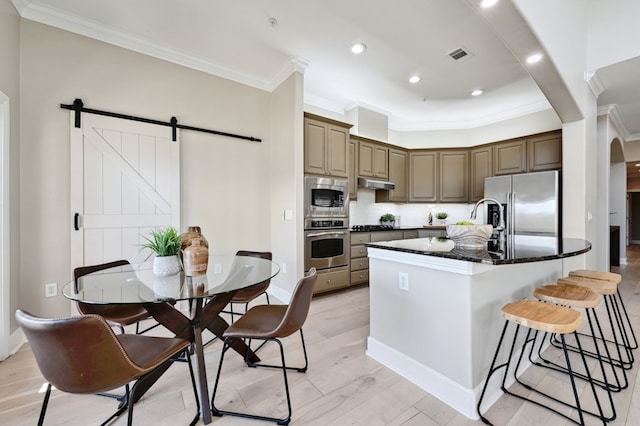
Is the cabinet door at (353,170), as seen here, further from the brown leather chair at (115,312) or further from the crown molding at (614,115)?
the crown molding at (614,115)

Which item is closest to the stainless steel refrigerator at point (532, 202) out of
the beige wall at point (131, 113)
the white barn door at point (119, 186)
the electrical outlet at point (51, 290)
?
the beige wall at point (131, 113)

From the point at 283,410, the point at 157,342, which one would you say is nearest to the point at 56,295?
the point at 157,342

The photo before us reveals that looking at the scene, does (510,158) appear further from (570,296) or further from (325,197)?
(570,296)

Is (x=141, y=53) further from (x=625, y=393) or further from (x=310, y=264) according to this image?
(x=625, y=393)

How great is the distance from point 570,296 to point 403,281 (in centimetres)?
99

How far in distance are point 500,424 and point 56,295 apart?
3.64 metres

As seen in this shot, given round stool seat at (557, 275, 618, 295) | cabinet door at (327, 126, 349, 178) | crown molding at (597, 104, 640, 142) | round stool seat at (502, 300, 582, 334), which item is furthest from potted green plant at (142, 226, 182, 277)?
crown molding at (597, 104, 640, 142)

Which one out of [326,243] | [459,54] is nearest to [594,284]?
[326,243]

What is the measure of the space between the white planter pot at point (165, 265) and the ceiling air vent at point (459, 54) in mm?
3549

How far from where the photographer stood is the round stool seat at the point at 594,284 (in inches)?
72.6

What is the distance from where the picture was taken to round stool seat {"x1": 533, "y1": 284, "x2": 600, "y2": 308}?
60.6 inches

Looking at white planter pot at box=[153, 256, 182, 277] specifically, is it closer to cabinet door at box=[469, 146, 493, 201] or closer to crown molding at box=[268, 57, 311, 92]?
crown molding at box=[268, 57, 311, 92]

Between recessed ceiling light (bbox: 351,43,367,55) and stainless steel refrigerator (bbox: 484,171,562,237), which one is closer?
recessed ceiling light (bbox: 351,43,367,55)

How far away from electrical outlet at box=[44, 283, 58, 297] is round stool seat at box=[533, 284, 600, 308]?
3.98 m
